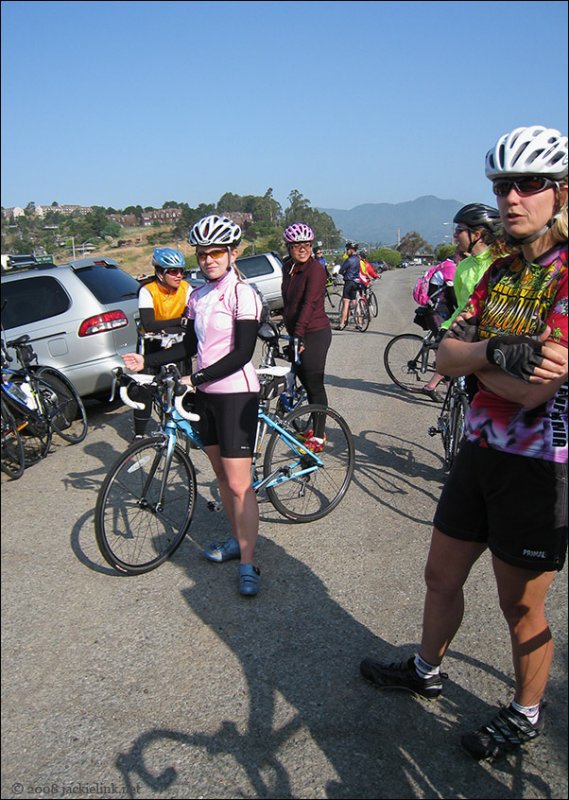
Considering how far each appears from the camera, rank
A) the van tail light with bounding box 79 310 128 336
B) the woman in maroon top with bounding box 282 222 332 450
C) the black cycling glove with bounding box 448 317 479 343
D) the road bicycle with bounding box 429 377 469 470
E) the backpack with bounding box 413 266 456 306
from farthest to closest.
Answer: the backpack with bounding box 413 266 456 306 → the van tail light with bounding box 79 310 128 336 → the woman in maroon top with bounding box 282 222 332 450 → the road bicycle with bounding box 429 377 469 470 → the black cycling glove with bounding box 448 317 479 343

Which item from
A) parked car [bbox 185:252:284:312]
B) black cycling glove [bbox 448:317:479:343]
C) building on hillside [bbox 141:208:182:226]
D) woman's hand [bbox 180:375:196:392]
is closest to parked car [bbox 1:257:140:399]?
woman's hand [bbox 180:375:196:392]

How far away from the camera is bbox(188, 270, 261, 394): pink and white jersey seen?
11.3 feet

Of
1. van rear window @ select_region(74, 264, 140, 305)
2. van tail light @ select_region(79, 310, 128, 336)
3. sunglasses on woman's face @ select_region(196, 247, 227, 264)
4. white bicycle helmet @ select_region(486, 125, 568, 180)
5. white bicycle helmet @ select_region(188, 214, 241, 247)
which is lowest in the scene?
van tail light @ select_region(79, 310, 128, 336)

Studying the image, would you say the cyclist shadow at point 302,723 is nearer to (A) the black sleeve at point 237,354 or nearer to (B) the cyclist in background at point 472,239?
(A) the black sleeve at point 237,354

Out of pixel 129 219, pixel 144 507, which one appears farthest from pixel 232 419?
pixel 129 219

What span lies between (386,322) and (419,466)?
38.7 feet

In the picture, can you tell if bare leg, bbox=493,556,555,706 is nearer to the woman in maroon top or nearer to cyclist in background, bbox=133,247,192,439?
the woman in maroon top

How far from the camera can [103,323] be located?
7.09 m

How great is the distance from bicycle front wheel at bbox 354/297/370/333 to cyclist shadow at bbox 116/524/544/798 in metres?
12.4

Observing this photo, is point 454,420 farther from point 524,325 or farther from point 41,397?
point 41,397

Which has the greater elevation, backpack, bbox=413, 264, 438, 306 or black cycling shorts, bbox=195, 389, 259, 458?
backpack, bbox=413, 264, 438, 306

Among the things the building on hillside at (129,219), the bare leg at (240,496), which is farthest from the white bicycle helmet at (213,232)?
the building on hillside at (129,219)

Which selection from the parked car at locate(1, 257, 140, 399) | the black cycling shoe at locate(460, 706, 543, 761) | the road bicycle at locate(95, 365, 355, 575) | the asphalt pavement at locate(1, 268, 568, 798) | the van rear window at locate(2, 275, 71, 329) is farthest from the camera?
the parked car at locate(1, 257, 140, 399)

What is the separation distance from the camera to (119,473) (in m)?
3.65
